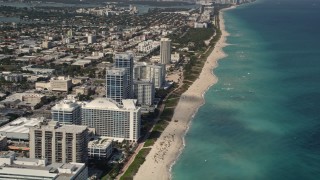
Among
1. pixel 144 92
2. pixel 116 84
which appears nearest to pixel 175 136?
pixel 116 84

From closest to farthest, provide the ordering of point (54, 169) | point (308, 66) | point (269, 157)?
1. point (54, 169)
2. point (269, 157)
3. point (308, 66)

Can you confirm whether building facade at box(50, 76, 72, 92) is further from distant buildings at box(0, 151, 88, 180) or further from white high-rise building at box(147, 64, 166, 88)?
distant buildings at box(0, 151, 88, 180)

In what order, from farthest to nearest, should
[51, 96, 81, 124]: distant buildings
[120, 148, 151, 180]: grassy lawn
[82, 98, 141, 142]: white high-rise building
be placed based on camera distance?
[82, 98, 141, 142]: white high-rise building → [51, 96, 81, 124]: distant buildings → [120, 148, 151, 180]: grassy lawn

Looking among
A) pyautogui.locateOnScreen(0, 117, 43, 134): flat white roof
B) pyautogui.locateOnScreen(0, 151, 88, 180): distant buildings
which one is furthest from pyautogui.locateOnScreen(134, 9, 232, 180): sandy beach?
pyautogui.locateOnScreen(0, 117, 43, 134): flat white roof

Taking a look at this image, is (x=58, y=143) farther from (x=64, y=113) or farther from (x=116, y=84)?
(x=116, y=84)

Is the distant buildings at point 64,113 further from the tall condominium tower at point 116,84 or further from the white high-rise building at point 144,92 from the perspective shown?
the white high-rise building at point 144,92

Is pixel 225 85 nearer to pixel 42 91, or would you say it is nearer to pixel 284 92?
pixel 284 92

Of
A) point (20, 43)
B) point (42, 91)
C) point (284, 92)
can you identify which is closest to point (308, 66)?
point (284, 92)
